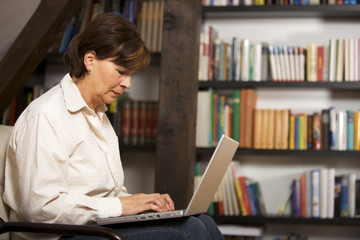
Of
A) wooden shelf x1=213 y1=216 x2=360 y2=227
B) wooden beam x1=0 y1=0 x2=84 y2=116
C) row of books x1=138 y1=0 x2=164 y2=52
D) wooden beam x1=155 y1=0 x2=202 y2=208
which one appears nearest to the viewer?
wooden beam x1=0 y1=0 x2=84 y2=116

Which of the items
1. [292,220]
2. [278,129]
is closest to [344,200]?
[292,220]

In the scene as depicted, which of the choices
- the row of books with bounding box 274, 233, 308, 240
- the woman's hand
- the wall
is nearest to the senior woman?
the woman's hand

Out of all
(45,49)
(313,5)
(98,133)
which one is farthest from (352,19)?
(98,133)

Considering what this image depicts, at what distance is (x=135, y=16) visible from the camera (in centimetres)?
325

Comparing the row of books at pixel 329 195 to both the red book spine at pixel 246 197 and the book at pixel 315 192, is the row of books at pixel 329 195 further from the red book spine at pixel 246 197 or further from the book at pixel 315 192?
the red book spine at pixel 246 197

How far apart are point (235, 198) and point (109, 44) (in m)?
1.71

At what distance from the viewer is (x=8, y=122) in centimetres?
328

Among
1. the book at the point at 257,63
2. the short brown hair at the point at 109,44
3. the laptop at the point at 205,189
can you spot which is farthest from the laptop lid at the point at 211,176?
the book at the point at 257,63

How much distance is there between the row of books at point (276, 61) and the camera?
118 inches

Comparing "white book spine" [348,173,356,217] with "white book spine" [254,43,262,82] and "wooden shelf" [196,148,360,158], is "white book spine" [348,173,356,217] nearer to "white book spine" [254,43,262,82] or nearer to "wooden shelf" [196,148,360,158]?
"wooden shelf" [196,148,360,158]

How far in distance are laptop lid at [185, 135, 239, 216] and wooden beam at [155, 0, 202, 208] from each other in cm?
101

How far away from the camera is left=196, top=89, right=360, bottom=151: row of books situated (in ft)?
9.80

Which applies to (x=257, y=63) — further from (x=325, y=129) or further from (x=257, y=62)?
(x=325, y=129)

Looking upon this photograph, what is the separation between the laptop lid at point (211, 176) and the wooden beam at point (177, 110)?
3.32ft
